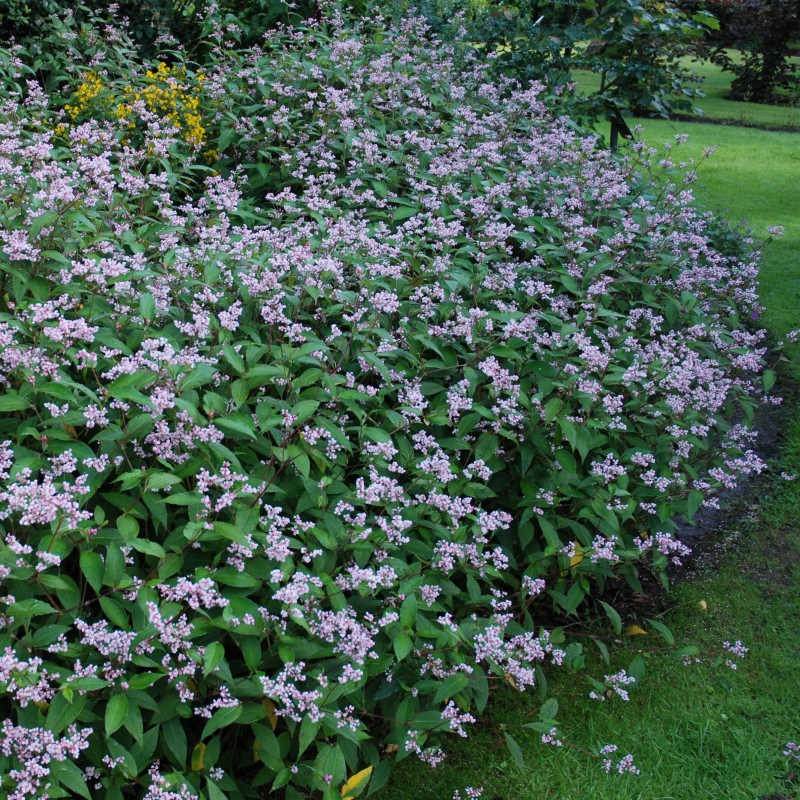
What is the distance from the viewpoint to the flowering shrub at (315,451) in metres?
2.01

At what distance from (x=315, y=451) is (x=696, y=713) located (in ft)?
5.20

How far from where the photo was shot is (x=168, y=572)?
208 centimetres

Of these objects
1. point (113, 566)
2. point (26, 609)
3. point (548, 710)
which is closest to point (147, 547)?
point (113, 566)

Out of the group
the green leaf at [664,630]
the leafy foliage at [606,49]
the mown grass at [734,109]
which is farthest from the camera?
the mown grass at [734,109]

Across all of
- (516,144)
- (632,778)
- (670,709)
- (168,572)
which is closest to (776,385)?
(516,144)

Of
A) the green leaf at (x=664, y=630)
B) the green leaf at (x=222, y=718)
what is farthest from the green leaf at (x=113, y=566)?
the green leaf at (x=664, y=630)

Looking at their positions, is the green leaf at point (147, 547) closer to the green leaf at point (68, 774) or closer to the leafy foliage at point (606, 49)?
the green leaf at point (68, 774)

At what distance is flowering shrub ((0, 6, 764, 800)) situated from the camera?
201cm

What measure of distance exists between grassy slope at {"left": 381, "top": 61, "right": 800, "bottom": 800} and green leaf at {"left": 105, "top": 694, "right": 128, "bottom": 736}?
976mm

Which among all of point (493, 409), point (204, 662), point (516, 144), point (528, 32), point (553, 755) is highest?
point (528, 32)

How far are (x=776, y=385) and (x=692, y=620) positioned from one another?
2347 mm

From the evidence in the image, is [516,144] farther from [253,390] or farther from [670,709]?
[670,709]

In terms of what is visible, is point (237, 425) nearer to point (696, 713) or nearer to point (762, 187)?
point (696, 713)

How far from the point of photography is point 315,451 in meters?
2.41
